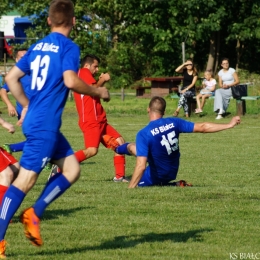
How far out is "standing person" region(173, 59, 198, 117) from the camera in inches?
990

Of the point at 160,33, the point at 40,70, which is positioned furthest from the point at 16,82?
the point at 160,33

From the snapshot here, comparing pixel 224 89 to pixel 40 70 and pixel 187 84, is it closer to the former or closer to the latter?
pixel 187 84

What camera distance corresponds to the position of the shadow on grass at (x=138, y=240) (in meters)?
6.71

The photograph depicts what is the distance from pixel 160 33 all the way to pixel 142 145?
30.6 meters

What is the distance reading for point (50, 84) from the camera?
241 inches

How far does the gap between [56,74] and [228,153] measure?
399 inches

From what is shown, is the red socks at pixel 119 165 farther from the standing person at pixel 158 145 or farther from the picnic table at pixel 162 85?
the picnic table at pixel 162 85

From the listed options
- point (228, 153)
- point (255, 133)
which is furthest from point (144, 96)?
point (228, 153)

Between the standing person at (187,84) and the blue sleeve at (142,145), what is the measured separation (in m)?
14.8

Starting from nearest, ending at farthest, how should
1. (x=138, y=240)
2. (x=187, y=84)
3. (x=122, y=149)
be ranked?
(x=138, y=240) < (x=122, y=149) < (x=187, y=84)

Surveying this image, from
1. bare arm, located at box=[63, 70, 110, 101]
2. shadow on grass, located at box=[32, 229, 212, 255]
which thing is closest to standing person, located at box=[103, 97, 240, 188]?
shadow on grass, located at box=[32, 229, 212, 255]

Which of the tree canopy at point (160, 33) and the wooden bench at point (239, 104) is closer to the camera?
the wooden bench at point (239, 104)

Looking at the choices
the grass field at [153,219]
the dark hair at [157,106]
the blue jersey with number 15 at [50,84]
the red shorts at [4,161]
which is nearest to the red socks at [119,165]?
the grass field at [153,219]

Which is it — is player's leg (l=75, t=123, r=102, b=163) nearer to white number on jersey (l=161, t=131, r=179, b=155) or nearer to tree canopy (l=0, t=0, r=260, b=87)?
white number on jersey (l=161, t=131, r=179, b=155)
